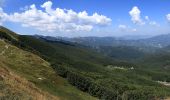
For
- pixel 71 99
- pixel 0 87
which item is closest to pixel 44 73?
pixel 71 99

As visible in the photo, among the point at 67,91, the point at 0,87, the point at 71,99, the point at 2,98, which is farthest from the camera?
the point at 67,91

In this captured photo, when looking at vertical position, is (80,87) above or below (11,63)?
below

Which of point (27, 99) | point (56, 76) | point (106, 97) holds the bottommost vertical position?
point (106, 97)

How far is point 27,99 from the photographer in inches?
1134

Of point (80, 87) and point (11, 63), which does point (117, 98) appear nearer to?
point (80, 87)

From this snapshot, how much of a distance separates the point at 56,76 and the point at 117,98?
37921 mm

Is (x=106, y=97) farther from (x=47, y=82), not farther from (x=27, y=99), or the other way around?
(x=27, y=99)

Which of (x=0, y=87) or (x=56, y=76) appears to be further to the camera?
(x=56, y=76)

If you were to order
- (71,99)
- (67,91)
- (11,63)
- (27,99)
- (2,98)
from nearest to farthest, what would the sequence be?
1. (2,98)
2. (27,99)
3. (71,99)
4. (67,91)
5. (11,63)

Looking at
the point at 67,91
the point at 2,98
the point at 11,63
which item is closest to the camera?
the point at 2,98

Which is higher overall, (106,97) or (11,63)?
(11,63)

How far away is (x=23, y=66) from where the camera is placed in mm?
193875

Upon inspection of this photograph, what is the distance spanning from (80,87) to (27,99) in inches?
6719

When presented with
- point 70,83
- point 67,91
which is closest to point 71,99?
point 67,91
